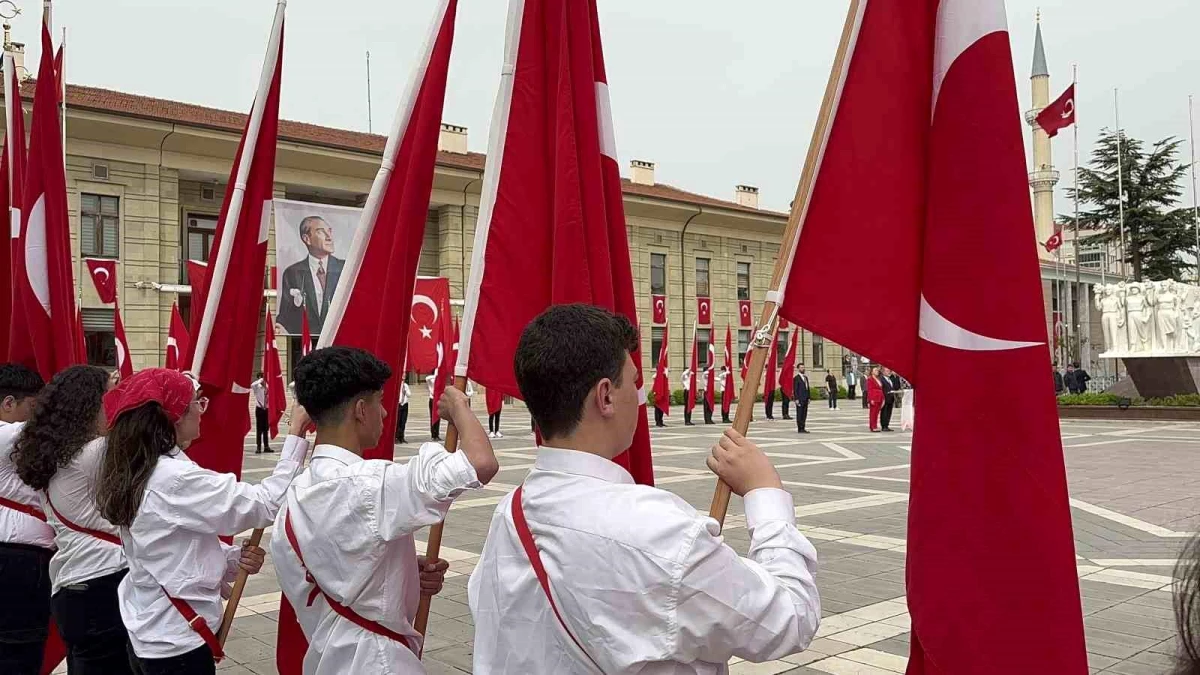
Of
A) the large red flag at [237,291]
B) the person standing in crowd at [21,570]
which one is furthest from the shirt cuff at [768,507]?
the person standing in crowd at [21,570]

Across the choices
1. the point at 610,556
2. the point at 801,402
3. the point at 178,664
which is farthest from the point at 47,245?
the point at 801,402

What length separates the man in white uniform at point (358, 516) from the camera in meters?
2.23

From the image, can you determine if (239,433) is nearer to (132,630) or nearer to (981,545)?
(132,630)

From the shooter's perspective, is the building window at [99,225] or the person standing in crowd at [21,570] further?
the building window at [99,225]

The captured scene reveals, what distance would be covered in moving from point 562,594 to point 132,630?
182 cm

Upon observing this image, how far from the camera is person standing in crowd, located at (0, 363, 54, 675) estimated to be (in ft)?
12.2

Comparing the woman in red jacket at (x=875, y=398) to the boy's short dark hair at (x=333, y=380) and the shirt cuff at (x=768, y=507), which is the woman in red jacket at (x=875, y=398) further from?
the shirt cuff at (x=768, y=507)

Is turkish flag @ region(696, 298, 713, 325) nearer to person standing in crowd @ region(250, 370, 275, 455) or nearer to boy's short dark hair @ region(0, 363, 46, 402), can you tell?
person standing in crowd @ region(250, 370, 275, 455)

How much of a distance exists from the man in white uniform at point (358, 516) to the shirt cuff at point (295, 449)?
20.6 inches

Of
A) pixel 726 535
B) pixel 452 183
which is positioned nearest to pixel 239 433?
pixel 726 535

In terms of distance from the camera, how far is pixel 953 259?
2145mm

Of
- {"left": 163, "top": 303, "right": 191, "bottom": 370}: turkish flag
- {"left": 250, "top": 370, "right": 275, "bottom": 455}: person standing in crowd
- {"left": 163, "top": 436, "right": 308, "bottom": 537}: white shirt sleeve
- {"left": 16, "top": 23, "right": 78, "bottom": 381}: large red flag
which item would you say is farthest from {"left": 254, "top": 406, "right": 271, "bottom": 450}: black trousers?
{"left": 163, "top": 436, "right": 308, "bottom": 537}: white shirt sleeve

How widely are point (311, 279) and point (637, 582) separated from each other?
14253 mm

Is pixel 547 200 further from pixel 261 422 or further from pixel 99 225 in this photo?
pixel 99 225
